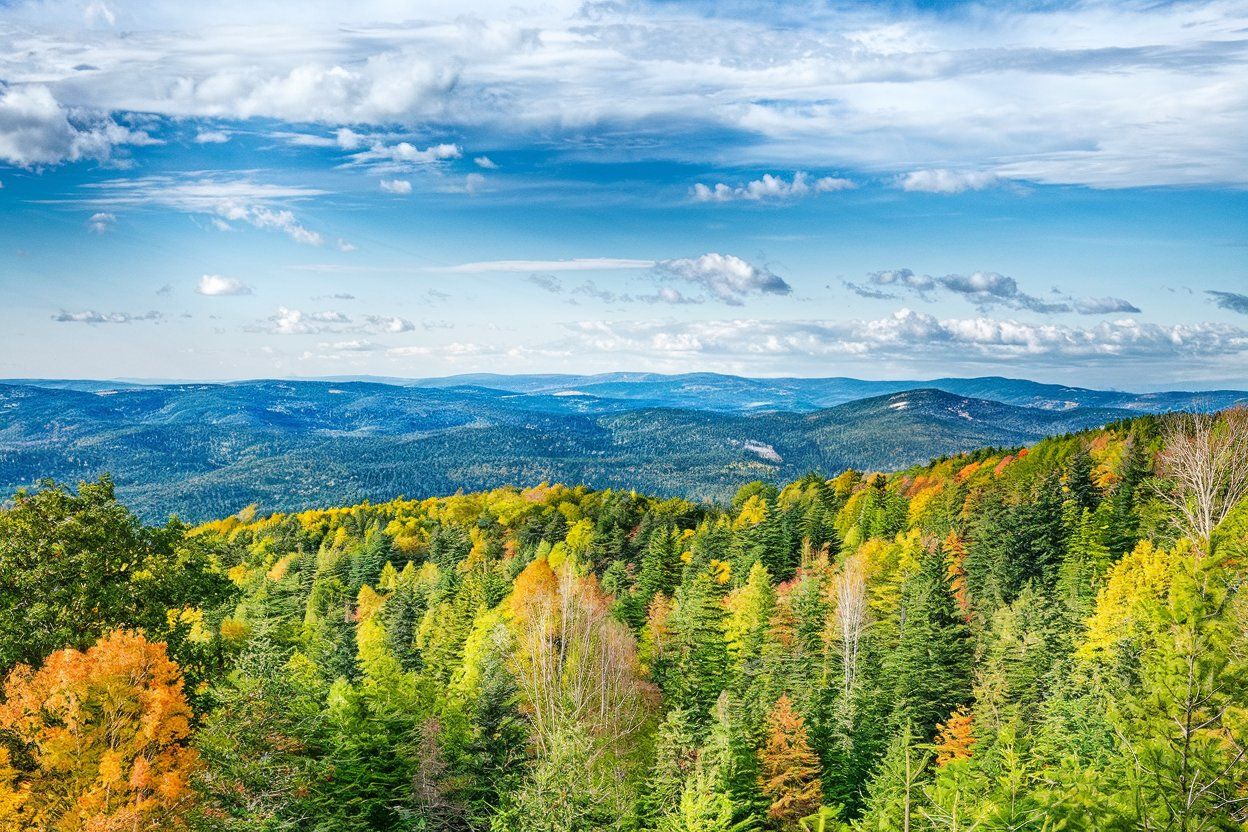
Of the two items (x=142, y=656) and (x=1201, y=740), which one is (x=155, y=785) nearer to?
(x=142, y=656)

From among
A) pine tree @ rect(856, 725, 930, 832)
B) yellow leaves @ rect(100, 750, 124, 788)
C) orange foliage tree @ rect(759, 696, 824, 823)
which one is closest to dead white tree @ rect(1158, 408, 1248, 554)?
orange foliage tree @ rect(759, 696, 824, 823)

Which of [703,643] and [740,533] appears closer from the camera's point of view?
[703,643]

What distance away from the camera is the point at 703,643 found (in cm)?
4959

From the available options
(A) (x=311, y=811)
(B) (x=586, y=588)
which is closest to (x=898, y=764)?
(A) (x=311, y=811)

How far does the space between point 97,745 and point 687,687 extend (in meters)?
29.6

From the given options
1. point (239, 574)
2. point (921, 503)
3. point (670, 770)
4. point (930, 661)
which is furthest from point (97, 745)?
point (239, 574)

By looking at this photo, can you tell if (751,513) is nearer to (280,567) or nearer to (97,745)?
(280,567)

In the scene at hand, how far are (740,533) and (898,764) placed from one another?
5757cm

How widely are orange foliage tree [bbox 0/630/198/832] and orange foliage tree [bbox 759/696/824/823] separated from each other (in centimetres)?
2188

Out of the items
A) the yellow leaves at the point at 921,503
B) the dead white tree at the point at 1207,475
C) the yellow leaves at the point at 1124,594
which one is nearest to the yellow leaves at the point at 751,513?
the yellow leaves at the point at 921,503

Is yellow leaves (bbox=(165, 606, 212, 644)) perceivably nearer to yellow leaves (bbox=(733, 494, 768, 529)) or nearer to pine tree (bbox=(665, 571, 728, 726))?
pine tree (bbox=(665, 571, 728, 726))

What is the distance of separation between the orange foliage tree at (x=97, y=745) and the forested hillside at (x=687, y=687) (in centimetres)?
9

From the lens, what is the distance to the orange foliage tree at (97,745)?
24016 millimetres

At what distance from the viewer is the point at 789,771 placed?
34.9 meters
